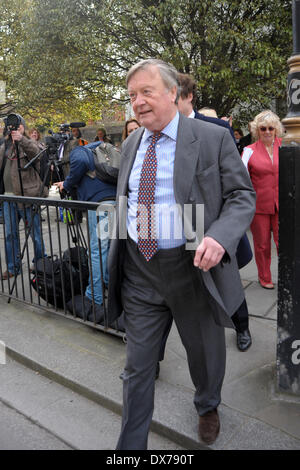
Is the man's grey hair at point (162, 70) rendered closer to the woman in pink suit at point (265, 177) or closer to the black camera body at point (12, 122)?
the woman in pink suit at point (265, 177)

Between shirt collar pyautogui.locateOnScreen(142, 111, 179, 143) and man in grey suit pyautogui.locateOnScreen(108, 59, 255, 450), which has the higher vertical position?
shirt collar pyautogui.locateOnScreen(142, 111, 179, 143)

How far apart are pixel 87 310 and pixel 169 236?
6.39 ft

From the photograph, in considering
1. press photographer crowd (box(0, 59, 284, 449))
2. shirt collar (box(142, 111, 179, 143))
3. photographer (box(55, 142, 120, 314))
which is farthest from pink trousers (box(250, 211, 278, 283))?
shirt collar (box(142, 111, 179, 143))

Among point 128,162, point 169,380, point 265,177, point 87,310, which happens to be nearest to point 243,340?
point 169,380

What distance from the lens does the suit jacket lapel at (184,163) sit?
215cm

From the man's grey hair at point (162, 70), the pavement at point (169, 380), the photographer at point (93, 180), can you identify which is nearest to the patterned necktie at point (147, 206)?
the man's grey hair at point (162, 70)

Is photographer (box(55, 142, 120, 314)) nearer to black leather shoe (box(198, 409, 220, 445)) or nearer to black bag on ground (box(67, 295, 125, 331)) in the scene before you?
black bag on ground (box(67, 295, 125, 331))

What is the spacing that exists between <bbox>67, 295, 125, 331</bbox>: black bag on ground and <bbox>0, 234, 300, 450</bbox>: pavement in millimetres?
138

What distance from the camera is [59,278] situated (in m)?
4.26

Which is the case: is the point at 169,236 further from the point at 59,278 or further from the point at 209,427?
the point at 59,278

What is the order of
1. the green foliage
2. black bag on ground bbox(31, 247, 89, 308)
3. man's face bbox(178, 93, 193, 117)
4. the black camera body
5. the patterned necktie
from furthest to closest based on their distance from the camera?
the green foliage → the black camera body → black bag on ground bbox(31, 247, 89, 308) → man's face bbox(178, 93, 193, 117) → the patterned necktie

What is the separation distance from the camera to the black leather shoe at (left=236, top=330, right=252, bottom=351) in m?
3.49
